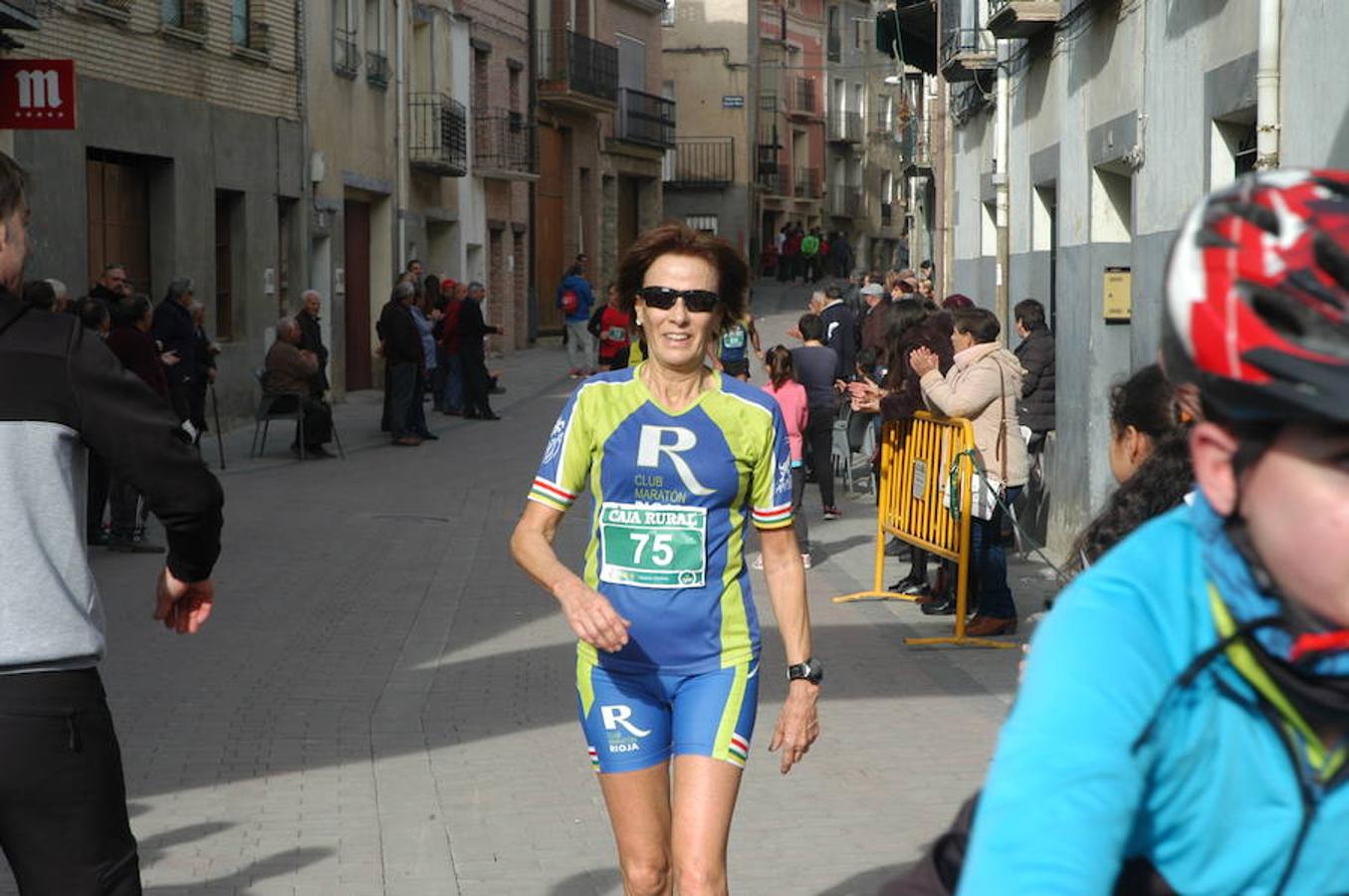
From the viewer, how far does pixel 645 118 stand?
54.5 meters

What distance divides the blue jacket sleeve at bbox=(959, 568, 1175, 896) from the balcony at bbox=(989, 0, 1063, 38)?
14020 millimetres

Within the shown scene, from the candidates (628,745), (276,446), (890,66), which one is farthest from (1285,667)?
(890,66)

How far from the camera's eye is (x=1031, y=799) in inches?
65.4

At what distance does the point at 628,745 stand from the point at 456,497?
14.4 m

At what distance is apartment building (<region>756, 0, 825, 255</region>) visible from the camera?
70.0m

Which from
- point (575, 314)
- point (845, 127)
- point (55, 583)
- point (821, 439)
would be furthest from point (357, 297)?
point (845, 127)

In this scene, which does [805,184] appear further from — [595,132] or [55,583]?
[55,583]

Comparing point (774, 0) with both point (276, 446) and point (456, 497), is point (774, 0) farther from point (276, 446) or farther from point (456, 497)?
point (456, 497)

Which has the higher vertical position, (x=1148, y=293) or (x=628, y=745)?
(x=1148, y=293)

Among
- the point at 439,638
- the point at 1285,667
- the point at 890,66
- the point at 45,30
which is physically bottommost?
the point at 439,638

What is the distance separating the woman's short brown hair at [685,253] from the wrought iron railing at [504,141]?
36.5m

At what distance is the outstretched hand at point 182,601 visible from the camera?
422 centimetres

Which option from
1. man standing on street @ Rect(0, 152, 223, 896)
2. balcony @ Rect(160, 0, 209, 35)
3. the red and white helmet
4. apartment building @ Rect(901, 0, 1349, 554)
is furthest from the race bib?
balcony @ Rect(160, 0, 209, 35)

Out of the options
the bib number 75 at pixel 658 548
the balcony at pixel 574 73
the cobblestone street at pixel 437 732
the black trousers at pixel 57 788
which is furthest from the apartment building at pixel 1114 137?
the balcony at pixel 574 73
